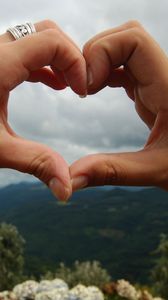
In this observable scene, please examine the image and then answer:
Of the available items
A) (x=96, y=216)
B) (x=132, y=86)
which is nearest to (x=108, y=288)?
(x=132, y=86)

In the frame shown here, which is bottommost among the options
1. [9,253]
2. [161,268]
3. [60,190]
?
[9,253]

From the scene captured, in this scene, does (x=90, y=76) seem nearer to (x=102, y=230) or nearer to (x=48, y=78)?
(x=48, y=78)

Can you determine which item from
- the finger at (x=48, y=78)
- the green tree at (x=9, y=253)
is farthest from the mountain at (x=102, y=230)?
the finger at (x=48, y=78)

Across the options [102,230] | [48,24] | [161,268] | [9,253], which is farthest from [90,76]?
[102,230]

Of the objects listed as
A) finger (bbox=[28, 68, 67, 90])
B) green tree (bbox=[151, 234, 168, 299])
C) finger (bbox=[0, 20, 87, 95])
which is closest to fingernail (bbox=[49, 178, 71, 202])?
finger (bbox=[0, 20, 87, 95])

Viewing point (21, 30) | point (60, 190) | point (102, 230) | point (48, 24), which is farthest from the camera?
point (102, 230)

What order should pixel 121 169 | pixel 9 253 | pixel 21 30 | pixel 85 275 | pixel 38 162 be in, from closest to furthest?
pixel 38 162
pixel 121 169
pixel 21 30
pixel 85 275
pixel 9 253

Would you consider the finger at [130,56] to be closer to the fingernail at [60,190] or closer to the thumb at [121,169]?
the thumb at [121,169]
